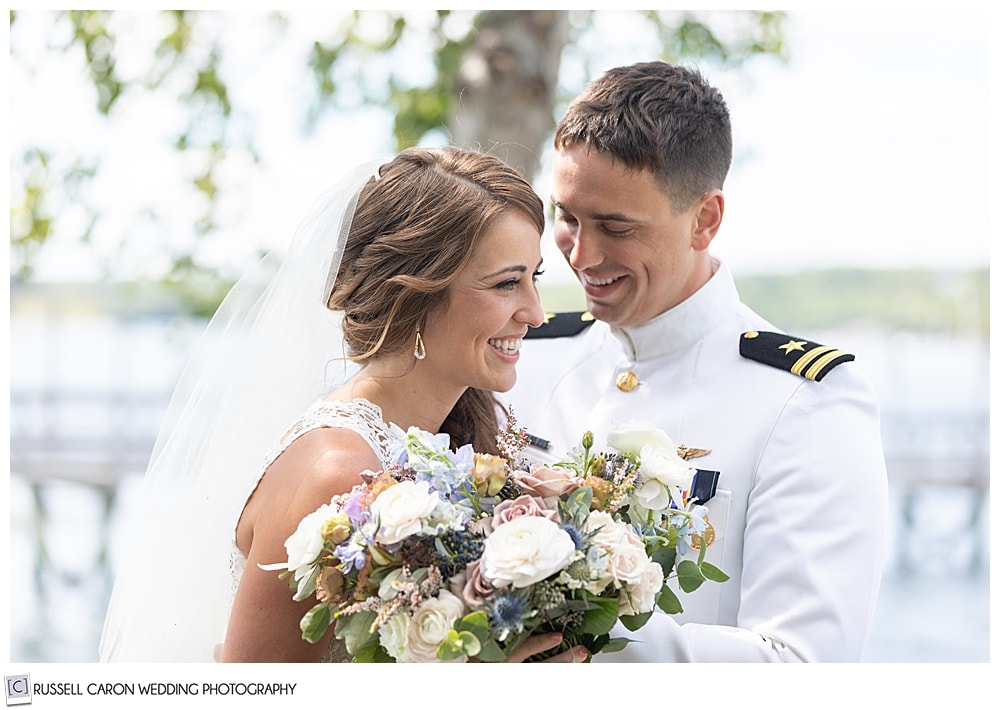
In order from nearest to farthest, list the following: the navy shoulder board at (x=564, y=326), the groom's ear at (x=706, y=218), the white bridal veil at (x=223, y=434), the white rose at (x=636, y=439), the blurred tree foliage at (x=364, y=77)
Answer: the white rose at (x=636, y=439) → the white bridal veil at (x=223, y=434) → the groom's ear at (x=706, y=218) → the navy shoulder board at (x=564, y=326) → the blurred tree foliage at (x=364, y=77)

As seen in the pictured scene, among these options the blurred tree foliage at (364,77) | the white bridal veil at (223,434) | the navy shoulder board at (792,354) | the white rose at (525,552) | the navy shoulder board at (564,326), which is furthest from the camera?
the blurred tree foliage at (364,77)

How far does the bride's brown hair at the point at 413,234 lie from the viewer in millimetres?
2568

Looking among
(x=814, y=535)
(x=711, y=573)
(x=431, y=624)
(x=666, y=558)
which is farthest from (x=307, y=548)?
(x=814, y=535)

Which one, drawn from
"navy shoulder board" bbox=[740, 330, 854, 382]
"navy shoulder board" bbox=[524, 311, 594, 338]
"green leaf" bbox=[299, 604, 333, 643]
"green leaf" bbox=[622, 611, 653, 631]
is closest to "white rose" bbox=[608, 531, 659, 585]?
"green leaf" bbox=[622, 611, 653, 631]

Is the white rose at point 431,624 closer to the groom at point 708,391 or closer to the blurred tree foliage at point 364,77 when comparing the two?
the groom at point 708,391

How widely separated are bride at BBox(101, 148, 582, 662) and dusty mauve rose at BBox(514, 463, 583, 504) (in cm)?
41

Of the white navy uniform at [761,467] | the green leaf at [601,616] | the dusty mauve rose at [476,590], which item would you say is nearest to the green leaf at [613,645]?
the green leaf at [601,616]

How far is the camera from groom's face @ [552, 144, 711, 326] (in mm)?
2949

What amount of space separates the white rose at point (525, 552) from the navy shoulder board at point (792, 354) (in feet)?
3.74

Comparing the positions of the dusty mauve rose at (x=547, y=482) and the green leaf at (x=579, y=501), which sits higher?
the dusty mauve rose at (x=547, y=482)

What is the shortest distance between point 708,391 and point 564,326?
0.68 meters

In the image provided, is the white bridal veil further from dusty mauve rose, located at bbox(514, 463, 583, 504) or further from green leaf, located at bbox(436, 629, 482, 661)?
green leaf, located at bbox(436, 629, 482, 661)
